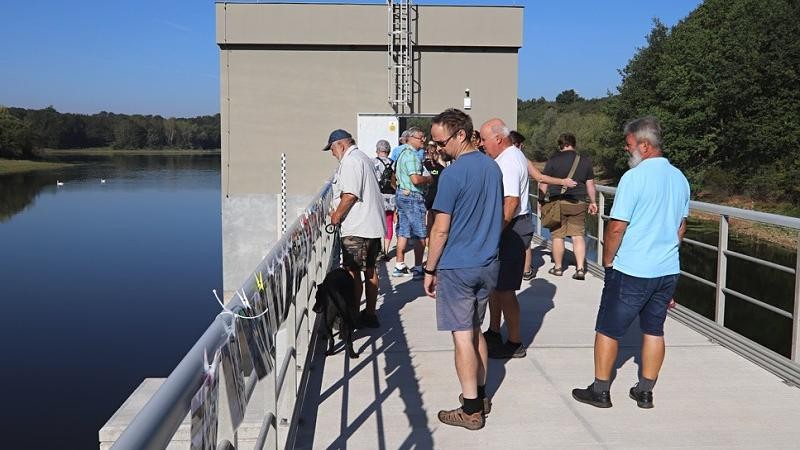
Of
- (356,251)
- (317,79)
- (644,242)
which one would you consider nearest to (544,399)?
(644,242)

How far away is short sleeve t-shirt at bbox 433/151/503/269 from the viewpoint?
3.91 metres

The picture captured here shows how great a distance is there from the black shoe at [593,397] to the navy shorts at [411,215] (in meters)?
4.01

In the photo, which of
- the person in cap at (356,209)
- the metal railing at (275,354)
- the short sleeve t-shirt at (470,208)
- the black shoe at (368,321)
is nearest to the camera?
the metal railing at (275,354)

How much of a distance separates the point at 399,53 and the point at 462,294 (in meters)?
15.1

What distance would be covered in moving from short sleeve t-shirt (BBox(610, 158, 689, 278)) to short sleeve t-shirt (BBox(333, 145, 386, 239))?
2.26 m

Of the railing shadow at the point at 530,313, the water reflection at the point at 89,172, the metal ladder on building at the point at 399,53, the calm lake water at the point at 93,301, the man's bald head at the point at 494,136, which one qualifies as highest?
the metal ladder on building at the point at 399,53

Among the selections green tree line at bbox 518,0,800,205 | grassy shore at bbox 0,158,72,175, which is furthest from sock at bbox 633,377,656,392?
grassy shore at bbox 0,158,72,175

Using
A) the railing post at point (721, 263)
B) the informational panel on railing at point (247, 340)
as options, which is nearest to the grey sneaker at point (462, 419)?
the informational panel on railing at point (247, 340)

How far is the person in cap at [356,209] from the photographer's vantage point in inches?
226

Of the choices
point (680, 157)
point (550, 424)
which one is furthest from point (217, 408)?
point (680, 157)

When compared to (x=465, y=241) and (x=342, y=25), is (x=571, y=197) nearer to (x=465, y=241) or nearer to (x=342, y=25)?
(x=465, y=241)

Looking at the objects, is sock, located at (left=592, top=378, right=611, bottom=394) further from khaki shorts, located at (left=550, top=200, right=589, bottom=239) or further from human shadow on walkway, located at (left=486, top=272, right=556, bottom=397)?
khaki shorts, located at (left=550, top=200, right=589, bottom=239)

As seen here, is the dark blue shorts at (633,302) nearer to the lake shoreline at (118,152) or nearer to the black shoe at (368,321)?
the black shoe at (368,321)

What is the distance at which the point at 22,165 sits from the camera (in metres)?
120
